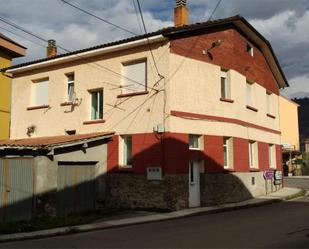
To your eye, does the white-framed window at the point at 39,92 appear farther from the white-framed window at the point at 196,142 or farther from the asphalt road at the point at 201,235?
the asphalt road at the point at 201,235

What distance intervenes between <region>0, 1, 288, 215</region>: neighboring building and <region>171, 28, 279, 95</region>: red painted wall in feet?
0.16

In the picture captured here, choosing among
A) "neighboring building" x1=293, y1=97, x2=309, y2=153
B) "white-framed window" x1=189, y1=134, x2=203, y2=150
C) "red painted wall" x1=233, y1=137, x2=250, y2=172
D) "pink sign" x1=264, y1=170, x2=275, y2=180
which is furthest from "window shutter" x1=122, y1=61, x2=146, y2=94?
"neighboring building" x1=293, y1=97, x2=309, y2=153

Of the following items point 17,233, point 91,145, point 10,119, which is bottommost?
point 17,233

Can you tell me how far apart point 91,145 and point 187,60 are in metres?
5.40

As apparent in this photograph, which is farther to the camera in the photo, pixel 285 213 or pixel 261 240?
pixel 285 213

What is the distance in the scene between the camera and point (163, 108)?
18.5 metres

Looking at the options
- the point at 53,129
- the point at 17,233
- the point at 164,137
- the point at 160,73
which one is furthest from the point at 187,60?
the point at 17,233

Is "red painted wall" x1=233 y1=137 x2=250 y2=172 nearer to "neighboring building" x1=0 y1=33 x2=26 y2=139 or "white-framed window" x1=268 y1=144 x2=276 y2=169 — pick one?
"white-framed window" x1=268 y1=144 x2=276 y2=169

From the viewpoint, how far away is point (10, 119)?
24219 mm

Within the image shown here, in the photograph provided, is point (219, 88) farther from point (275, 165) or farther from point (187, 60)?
point (275, 165)

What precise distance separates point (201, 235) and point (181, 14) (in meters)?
12.3

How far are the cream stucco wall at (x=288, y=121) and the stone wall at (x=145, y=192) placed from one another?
39596 millimetres

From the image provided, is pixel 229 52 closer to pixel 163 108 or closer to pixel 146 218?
pixel 163 108

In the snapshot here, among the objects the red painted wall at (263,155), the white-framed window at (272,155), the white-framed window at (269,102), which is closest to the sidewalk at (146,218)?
the red painted wall at (263,155)
